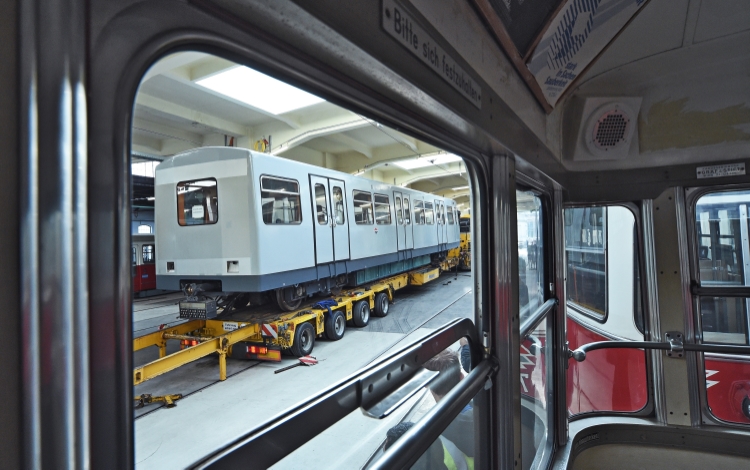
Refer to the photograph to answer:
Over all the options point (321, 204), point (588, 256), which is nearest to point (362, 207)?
point (321, 204)

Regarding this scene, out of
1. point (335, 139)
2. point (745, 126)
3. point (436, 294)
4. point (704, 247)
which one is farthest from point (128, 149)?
point (436, 294)

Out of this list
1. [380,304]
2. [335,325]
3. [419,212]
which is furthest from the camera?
[419,212]

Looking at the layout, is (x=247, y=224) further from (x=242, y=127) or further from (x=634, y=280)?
(x=634, y=280)

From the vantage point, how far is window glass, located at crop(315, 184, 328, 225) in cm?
698

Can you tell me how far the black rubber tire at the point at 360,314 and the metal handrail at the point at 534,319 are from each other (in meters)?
5.99

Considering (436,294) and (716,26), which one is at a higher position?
(716,26)

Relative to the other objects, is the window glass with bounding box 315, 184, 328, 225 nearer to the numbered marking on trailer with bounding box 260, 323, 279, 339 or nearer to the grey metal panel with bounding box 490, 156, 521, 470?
the numbered marking on trailer with bounding box 260, 323, 279, 339

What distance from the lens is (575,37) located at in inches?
59.8

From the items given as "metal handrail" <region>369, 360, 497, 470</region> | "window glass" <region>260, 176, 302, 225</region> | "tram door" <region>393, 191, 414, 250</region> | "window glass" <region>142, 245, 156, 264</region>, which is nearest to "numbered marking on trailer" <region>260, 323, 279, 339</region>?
"window glass" <region>260, 176, 302, 225</region>

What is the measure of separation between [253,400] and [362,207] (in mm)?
4619

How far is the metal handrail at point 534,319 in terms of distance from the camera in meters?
1.73

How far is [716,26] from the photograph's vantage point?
6.45 ft

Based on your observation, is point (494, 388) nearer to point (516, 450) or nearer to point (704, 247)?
point (516, 450)

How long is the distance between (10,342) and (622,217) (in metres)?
3.78
